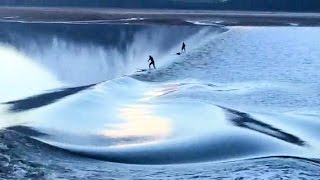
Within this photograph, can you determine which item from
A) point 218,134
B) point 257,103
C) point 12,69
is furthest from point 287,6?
point 218,134

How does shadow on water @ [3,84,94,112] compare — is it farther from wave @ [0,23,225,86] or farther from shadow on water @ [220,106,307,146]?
shadow on water @ [220,106,307,146]

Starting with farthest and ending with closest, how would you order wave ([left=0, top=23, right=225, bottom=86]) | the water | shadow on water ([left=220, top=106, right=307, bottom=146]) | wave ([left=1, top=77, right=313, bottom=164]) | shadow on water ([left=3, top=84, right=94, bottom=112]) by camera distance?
wave ([left=0, top=23, right=225, bottom=86]), shadow on water ([left=3, top=84, right=94, bottom=112]), shadow on water ([left=220, top=106, right=307, bottom=146]), wave ([left=1, top=77, right=313, bottom=164]), the water

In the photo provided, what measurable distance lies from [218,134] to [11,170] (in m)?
5.93

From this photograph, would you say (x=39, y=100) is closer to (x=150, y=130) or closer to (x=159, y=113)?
(x=159, y=113)

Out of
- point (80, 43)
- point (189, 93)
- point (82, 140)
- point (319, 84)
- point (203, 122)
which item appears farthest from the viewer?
point (80, 43)

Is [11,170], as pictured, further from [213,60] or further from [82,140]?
[213,60]

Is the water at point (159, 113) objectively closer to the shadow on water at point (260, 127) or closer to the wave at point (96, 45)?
the shadow on water at point (260, 127)

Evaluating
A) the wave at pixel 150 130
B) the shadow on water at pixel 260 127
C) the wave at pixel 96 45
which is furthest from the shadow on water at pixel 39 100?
the shadow on water at pixel 260 127

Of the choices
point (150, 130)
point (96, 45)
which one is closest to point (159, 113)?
point (150, 130)

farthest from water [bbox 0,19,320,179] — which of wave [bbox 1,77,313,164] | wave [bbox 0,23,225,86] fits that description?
wave [bbox 0,23,225,86]

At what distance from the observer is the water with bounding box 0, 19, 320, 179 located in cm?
1433

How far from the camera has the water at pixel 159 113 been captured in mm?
14328

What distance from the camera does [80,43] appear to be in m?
47.7

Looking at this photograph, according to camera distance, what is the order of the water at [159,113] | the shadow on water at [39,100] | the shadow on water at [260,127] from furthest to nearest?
the shadow on water at [39,100]
the shadow on water at [260,127]
the water at [159,113]
